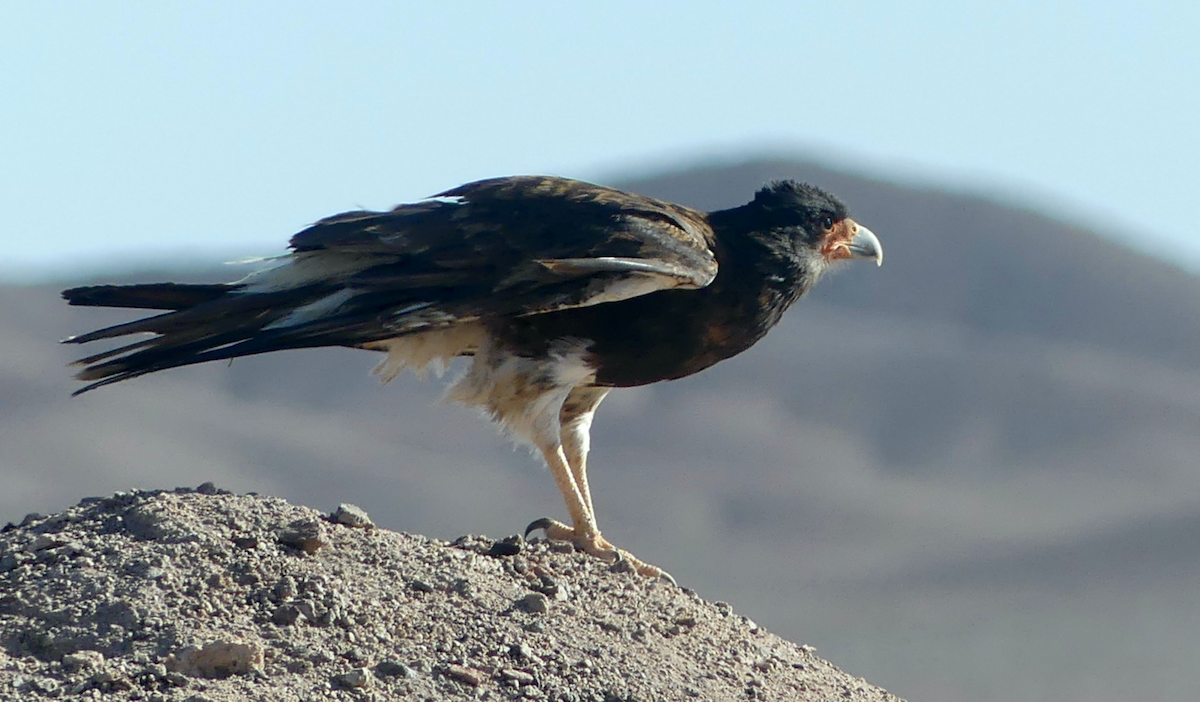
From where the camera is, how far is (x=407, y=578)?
807 centimetres

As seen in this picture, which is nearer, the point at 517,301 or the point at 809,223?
the point at 517,301

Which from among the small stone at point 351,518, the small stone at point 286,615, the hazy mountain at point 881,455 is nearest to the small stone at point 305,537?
the small stone at point 351,518

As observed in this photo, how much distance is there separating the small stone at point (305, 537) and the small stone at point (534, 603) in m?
1.00

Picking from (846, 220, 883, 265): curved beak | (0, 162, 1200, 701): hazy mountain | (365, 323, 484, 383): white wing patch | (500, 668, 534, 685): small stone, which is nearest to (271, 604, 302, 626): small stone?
Result: (500, 668, 534, 685): small stone

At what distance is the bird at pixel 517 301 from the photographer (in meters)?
8.73

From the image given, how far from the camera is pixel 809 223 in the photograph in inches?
404

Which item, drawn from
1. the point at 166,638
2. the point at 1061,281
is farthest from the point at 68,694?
the point at 1061,281

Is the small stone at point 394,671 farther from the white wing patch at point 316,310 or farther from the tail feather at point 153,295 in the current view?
the tail feather at point 153,295

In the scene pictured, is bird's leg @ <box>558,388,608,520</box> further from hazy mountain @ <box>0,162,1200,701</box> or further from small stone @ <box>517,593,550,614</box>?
hazy mountain @ <box>0,162,1200,701</box>

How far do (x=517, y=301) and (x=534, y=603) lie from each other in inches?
63.6

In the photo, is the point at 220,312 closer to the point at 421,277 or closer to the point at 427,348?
the point at 421,277

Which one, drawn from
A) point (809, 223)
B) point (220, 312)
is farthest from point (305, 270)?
point (809, 223)

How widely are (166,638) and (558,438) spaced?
298cm

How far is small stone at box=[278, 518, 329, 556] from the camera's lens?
8125 millimetres
